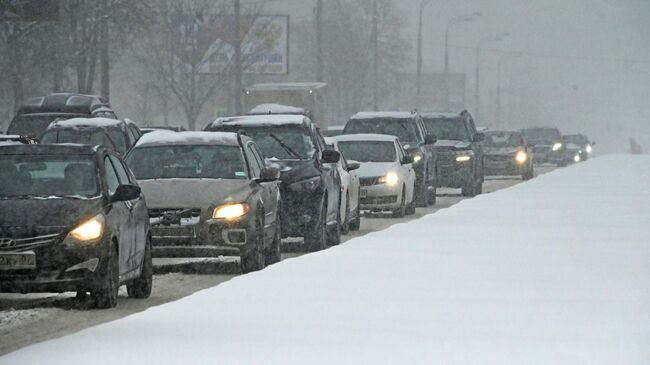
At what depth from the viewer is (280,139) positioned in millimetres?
24656

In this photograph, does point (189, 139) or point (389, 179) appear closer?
point (189, 139)

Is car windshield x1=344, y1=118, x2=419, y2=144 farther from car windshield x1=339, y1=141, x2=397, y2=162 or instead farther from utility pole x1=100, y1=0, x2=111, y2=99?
utility pole x1=100, y1=0, x2=111, y2=99

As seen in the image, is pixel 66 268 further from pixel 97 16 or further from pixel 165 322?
pixel 97 16

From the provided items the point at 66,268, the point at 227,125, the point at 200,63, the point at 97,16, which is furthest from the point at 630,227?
the point at 200,63

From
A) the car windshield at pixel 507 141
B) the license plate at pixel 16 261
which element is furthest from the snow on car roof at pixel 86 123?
the car windshield at pixel 507 141

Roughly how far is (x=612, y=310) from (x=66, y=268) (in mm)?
4750

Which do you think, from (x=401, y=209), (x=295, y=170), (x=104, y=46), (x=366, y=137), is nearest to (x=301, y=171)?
(x=295, y=170)

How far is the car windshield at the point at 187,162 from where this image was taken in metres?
20.6

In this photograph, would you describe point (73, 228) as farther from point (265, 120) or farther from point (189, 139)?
point (265, 120)

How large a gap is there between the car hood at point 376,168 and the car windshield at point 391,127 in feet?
13.4

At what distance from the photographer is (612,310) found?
13219 millimetres

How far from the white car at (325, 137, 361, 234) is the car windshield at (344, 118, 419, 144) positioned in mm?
8184

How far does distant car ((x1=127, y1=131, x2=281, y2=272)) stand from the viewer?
19484 millimetres

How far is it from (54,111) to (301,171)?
50.1 feet
